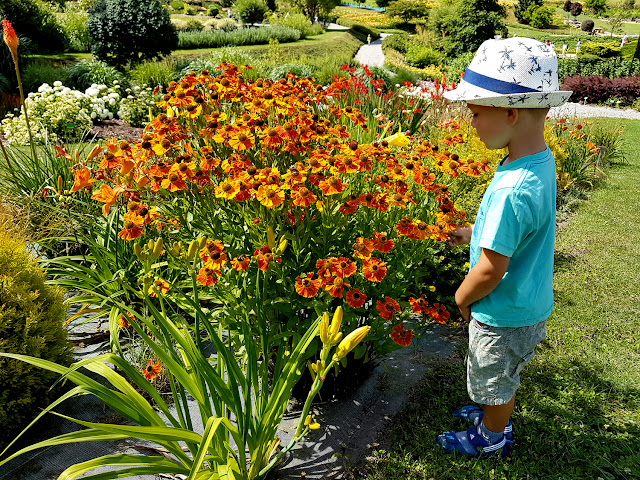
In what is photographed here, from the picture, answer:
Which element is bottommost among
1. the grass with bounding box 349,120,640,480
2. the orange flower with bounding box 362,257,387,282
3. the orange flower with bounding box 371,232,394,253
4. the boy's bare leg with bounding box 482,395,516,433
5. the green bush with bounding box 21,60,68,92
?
the grass with bounding box 349,120,640,480

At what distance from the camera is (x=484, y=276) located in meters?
1.64

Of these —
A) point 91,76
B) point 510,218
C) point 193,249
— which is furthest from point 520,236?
point 91,76

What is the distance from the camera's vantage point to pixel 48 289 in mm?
2314

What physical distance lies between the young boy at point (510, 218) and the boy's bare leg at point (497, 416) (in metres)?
0.08

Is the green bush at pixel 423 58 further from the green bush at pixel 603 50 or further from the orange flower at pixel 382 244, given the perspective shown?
the orange flower at pixel 382 244

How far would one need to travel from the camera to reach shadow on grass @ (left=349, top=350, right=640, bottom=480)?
6.66 ft

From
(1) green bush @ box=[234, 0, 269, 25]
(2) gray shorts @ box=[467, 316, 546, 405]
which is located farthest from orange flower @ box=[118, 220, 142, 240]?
(1) green bush @ box=[234, 0, 269, 25]

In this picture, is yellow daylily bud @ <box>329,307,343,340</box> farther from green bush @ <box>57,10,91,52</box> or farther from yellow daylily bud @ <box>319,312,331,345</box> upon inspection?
green bush @ <box>57,10,91,52</box>

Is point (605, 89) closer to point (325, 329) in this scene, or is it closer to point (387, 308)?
point (387, 308)

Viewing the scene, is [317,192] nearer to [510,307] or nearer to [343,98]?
[510,307]

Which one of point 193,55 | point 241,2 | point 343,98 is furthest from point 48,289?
point 241,2

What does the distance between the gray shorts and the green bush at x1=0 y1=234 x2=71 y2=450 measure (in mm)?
1757

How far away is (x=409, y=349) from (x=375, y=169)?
3.70ft

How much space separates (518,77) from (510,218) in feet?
1.53
